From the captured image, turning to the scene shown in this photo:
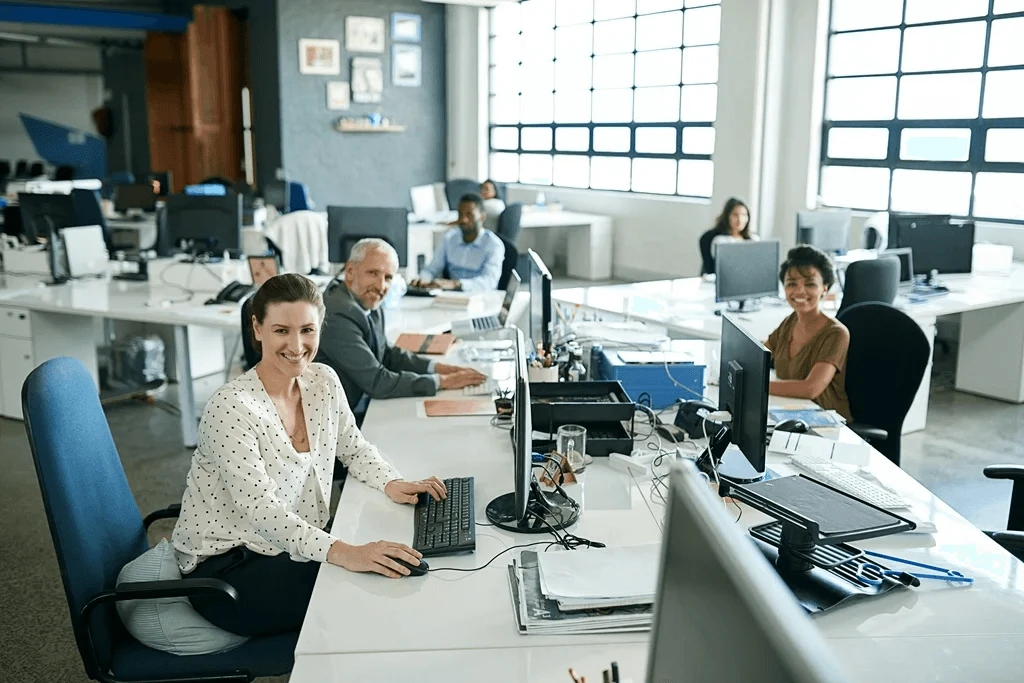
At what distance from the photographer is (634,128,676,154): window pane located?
9483mm

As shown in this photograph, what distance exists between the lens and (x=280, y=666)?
6.49 feet

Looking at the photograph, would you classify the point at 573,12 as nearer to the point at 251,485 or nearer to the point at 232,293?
the point at 232,293

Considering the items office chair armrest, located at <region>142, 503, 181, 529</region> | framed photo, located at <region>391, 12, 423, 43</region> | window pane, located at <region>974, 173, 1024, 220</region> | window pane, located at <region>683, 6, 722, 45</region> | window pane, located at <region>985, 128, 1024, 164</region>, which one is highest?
framed photo, located at <region>391, 12, 423, 43</region>

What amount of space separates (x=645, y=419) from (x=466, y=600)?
129cm

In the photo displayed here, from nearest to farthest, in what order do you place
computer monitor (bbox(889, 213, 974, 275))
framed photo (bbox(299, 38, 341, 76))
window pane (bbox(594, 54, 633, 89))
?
computer monitor (bbox(889, 213, 974, 275))
window pane (bbox(594, 54, 633, 89))
framed photo (bbox(299, 38, 341, 76))

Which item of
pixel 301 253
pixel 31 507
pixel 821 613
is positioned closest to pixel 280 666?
pixel 821 613

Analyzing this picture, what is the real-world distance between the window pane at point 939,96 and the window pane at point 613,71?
3297 mm

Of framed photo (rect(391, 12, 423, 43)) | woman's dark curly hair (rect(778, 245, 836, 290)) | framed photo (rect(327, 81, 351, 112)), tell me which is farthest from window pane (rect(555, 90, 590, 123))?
woman's dark curly hair (rect(778, 245, 836, 290))

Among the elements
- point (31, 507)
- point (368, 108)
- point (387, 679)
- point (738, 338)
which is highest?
point (368, 108)

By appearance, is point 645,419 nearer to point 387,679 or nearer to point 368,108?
point 387,679

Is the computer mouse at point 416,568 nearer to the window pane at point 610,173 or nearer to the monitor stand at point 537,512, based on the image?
the monitor stand at point 537,512

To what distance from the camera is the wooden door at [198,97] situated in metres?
11.4

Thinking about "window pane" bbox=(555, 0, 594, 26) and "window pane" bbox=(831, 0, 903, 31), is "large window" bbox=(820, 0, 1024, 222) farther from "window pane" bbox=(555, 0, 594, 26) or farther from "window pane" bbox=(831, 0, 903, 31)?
"window pane" bbox=(555, 0, 594, 26)

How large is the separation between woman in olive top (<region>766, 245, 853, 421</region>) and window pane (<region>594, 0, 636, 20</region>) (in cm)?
690
